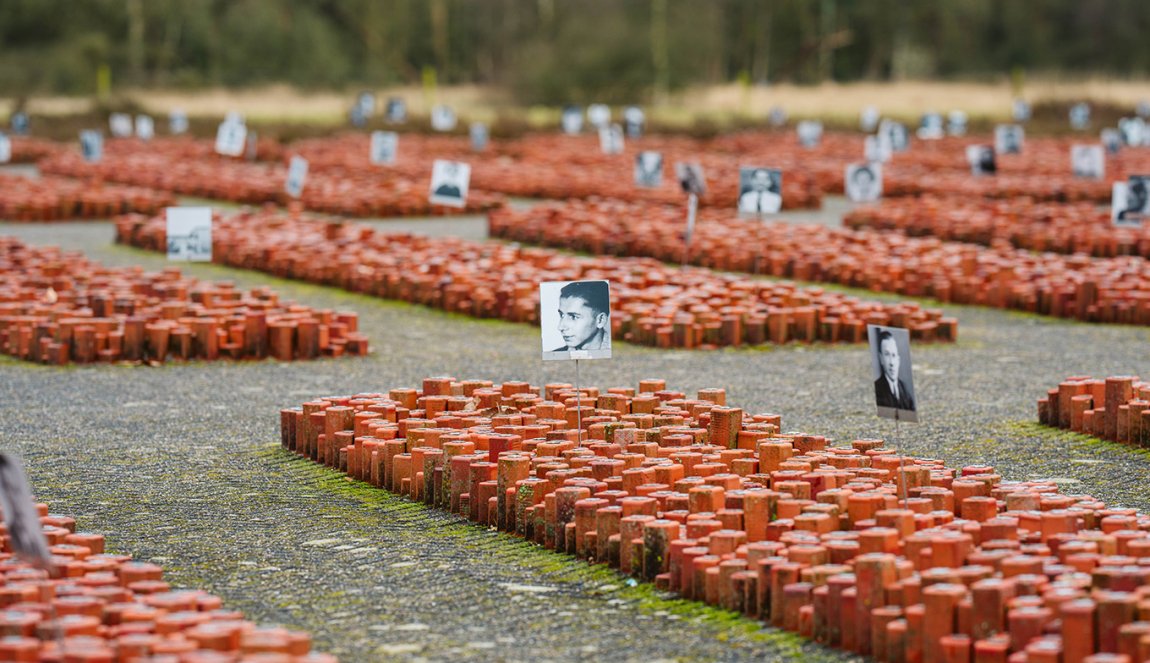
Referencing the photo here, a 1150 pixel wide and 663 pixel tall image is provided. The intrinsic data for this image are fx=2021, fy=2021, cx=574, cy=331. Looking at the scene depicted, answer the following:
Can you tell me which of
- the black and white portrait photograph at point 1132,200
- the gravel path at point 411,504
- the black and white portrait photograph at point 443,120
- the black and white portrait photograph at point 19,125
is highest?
the black and white portrait photograph at point 443,120

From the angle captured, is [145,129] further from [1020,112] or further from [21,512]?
[21,512]

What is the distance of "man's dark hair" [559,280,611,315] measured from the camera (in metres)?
8.83

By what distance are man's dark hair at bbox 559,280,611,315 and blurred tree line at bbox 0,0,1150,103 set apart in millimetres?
50199

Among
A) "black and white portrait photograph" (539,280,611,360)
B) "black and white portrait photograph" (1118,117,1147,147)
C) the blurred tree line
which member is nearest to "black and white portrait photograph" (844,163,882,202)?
"black and white portrait photograph" (539,280,611,360)

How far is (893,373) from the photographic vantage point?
7.43 m

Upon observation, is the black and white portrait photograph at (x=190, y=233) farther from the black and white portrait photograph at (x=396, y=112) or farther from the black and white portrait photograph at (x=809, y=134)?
the black and white portrait photograph at (x=396, y=112)

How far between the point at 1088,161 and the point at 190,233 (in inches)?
622

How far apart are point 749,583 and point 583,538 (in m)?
1.03

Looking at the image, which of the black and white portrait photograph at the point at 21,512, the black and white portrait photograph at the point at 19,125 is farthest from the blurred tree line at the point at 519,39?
the black and white portrait photograph at the point at 21,512

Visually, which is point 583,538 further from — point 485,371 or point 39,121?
point 39,121

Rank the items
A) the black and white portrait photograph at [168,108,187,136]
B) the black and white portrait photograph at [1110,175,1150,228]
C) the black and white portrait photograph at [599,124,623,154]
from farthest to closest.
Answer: the black and white portrait photograph at [168,108,187,136] < the black and white portrait photograph at [599,124,623,154] < the black and white portrait photograph at [1110,175,1150,228]

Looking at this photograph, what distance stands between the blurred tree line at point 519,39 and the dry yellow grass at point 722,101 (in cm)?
300

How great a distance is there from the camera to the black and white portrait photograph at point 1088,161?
27.6 meters

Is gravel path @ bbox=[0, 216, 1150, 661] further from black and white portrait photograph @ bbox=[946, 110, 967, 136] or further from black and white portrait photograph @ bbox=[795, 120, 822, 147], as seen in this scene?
black and white portrait photograph @ bbox=[946, 110, 967, 136]
